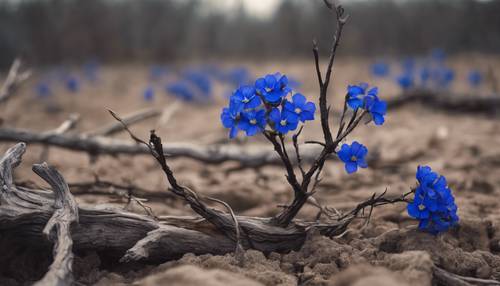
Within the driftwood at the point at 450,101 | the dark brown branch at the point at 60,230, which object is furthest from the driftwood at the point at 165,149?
the driftwood at the point at 450,101

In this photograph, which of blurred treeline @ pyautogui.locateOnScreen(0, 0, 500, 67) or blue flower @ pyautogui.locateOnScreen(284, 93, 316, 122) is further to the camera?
blurred treeline @ pyautogui.locateOnScreen(0, 0, 500, 67)

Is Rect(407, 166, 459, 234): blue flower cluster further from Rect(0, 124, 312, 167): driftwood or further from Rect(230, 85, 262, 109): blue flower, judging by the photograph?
Rect(0, 124, 312, 167): driftwood

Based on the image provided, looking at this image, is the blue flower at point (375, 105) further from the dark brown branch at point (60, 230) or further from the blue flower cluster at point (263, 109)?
the dark brown branch at point (60, 230)

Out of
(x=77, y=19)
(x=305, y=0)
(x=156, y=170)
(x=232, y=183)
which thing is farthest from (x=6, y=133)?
(x=305, y=0)

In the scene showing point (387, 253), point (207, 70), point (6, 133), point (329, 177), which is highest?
point (207, 70)

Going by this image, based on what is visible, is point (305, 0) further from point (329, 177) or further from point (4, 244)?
point (4, 244)

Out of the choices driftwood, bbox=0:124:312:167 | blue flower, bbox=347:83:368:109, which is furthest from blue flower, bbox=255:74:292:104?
driftwood, bbox=0:124:312:167
